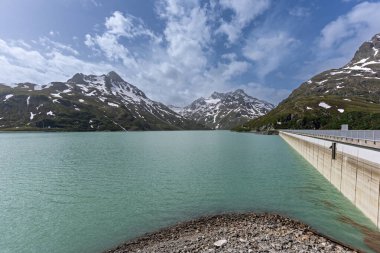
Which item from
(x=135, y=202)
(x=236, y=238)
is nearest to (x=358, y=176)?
(x=236, y=238)

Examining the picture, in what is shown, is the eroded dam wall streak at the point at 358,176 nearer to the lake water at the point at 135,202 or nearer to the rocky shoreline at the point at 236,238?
the lake water at the point at 135,202

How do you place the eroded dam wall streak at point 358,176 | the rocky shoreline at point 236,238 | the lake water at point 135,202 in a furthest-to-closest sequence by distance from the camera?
the eroded dam wall streak at point 358,176
the lake water at point 135,202
the rocky shoreline at point 236,238

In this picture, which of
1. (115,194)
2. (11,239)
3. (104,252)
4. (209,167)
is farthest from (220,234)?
(209,167)

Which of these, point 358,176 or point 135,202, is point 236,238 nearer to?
point 135,202

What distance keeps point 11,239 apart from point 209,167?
128 ft

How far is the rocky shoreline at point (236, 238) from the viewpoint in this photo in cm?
1757

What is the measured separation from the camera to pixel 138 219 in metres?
26.0

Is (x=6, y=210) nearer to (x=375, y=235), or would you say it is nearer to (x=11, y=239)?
(x=11, y=239)

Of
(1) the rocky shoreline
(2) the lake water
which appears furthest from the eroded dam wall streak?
(1) the rocky shoreline

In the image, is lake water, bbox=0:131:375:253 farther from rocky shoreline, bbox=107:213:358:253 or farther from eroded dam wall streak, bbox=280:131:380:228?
rocky shoreline, bbox=107:213:358:253

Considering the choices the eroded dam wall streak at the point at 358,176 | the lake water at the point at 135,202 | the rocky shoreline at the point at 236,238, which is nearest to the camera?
the rocky shoreline at the point at 236,238

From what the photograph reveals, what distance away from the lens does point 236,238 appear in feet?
63.7

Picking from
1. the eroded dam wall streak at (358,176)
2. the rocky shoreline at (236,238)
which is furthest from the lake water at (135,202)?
the rocky shoreline at (236,238)

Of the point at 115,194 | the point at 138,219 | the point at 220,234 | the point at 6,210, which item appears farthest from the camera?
the point at 115,194
